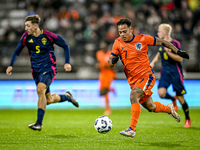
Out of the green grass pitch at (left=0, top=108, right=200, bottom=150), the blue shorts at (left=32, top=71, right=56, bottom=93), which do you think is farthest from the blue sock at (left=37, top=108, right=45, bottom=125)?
the blue shorts at (left=32, top=71, right=56, bottom=93)

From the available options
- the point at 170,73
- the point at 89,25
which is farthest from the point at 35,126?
the point at 89,25

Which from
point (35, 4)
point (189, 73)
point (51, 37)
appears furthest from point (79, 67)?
point (51, 37)

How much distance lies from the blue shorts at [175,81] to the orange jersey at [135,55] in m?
2.32

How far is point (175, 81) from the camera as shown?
8.61 m

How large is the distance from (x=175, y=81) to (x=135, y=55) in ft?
8.44

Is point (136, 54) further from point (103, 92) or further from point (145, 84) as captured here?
point (103, 92)

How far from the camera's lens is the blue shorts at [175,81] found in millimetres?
8531

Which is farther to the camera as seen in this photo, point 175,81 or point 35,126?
point 175,81

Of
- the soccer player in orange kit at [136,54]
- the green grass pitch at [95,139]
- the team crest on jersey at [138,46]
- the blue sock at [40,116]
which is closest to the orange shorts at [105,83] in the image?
the green grass pitch at [95,139]

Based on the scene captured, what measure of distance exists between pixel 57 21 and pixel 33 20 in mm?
10799

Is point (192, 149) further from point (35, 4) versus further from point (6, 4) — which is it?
point (6, 4)

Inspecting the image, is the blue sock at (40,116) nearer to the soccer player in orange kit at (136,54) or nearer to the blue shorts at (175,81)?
the soccer player in orange kit at (136,54)

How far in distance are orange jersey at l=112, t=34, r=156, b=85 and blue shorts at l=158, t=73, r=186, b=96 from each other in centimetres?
232

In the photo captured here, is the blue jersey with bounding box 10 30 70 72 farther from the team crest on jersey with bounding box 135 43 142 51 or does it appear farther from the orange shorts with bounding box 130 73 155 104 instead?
the orange shorts with bounding box 130 73 155 104
